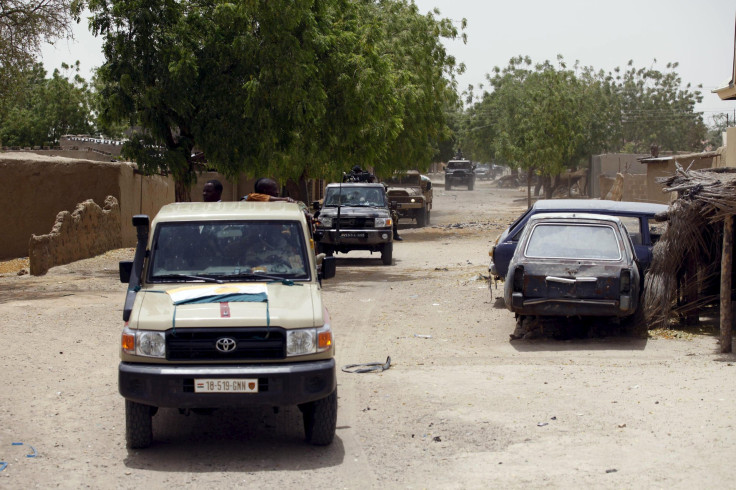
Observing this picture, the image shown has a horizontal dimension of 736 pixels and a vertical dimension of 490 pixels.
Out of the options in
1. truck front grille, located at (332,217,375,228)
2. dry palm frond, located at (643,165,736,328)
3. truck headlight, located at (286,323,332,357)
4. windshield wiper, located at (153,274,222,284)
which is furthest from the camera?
truck front grille, located at (332,217,375,228)

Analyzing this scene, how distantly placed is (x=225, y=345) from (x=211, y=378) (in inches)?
9.7

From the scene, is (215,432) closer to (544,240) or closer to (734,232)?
(544,240)

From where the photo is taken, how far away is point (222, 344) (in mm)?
6184

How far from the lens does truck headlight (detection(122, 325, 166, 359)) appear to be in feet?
20.3

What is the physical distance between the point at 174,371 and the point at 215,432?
1.30 m

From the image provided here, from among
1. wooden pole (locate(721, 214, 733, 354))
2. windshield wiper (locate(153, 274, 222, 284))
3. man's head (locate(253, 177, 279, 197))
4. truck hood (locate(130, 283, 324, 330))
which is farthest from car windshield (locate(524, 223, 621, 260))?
windshield wiper (locate(153, 274, 222, 284))

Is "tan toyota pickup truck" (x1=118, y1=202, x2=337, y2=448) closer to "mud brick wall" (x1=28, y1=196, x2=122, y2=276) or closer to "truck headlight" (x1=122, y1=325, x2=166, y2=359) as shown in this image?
"truck headlight" (x1=122, y1=325, x2=166, y2=359)

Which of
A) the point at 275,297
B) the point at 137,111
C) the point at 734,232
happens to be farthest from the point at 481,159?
the point at 275,297

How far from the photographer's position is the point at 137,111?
1823 centimetres

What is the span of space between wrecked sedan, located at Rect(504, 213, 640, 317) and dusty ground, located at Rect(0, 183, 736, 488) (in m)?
0.53

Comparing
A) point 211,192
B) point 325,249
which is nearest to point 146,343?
point 211,192

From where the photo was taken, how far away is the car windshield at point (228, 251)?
23.3 ft

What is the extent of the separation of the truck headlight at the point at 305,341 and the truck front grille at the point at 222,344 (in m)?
0.04

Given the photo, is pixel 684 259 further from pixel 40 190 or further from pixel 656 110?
pixel 656 110
